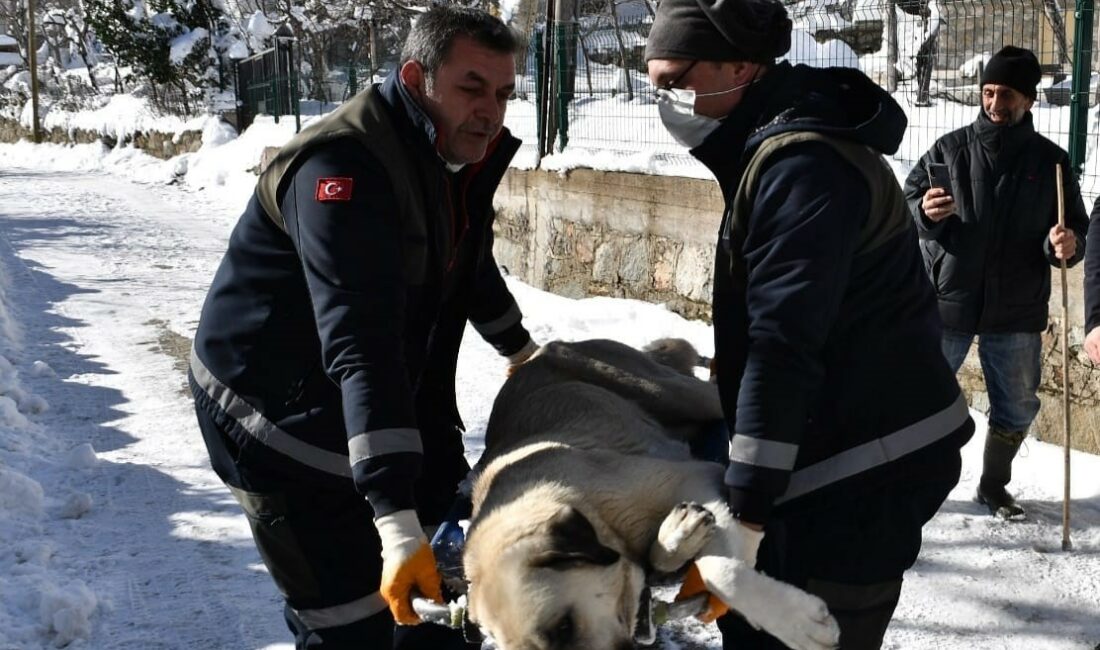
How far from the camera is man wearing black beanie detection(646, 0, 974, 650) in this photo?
204 cm

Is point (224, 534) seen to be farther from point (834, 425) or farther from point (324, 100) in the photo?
point (324, 100)

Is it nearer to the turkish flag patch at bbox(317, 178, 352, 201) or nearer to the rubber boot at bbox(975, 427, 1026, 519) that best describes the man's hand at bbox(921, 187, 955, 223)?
the rubber boot at bbox(975, 427, 1026, 519)

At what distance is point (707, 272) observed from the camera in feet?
25.3

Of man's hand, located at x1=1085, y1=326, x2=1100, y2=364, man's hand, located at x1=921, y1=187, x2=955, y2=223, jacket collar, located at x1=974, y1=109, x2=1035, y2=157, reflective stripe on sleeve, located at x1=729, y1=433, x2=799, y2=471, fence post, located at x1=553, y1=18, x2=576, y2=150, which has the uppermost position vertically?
fence post, located at x1=553, y1=18, x2=576, y2=150

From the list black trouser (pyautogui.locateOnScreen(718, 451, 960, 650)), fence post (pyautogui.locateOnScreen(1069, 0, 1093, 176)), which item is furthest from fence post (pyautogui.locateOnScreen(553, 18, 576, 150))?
black trouser (pyautogui.locateOnScreen(718, 451, 960, 650))

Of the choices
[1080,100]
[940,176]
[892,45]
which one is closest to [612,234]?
[892,45]

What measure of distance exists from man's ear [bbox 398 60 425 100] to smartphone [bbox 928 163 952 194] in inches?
122

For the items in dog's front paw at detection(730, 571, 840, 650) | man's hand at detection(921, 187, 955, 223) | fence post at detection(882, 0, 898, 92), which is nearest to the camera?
dog's front paw at detection(730, 571, 840, 650)

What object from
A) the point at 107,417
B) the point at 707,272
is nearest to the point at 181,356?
the point at 107,417

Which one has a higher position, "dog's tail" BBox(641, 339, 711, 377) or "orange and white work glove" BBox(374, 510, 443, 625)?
"dog's tail" BBox(641, 339, 711, 377)

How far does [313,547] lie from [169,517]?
2628mm

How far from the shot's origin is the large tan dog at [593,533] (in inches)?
82.9

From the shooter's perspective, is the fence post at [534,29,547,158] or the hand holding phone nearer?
the hand holding phone

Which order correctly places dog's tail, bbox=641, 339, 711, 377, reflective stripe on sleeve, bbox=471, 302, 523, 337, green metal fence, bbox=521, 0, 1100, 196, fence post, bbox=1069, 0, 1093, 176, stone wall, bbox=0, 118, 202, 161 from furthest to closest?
stone wall, bbox=0, 118, 202, 161
green metal fence, bbox=521, 0, 1100, 196
fence post, bbox=1069, 0, 1093, 176
dog's tail, bbox=641, 339, 711, 377
reflective stripe on sleeve, bbox=471, 302, 523, 337
